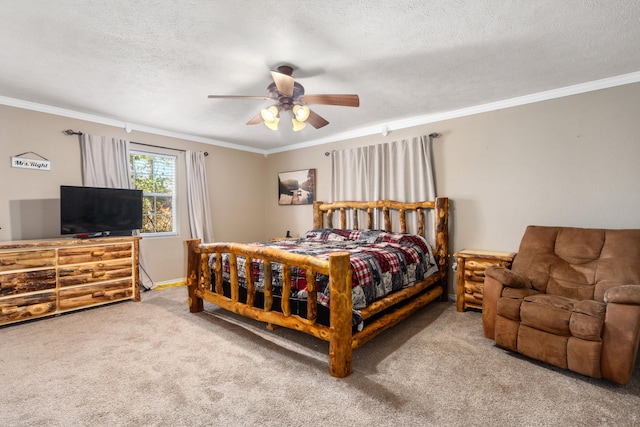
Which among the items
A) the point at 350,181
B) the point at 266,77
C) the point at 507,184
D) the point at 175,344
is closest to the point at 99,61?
the point at 266,77

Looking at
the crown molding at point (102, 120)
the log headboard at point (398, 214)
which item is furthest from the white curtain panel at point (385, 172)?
the crown molding at point (102, 120)

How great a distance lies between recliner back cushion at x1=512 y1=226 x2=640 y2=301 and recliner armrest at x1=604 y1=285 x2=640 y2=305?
58cm

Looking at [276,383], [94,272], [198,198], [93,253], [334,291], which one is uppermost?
[198,198]

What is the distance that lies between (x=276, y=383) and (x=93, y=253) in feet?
A: 9.65

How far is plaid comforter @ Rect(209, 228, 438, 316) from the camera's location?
2.47m

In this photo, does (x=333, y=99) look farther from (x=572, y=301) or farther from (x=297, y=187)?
(x=297, y=187)

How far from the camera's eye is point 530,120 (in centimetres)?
341

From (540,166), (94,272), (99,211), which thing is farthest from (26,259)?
(540,166)

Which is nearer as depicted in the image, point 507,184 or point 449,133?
point 507,184

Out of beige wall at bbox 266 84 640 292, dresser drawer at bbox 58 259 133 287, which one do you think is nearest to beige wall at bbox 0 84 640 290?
beige wall at bbox 266 84 640 292

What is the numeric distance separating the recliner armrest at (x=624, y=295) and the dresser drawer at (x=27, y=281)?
5.05 meters

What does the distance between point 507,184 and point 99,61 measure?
435 centimetres

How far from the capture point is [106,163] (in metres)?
4.12

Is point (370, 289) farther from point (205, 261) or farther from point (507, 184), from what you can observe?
point (507, 184)
